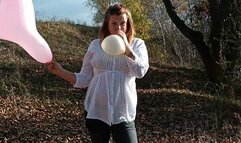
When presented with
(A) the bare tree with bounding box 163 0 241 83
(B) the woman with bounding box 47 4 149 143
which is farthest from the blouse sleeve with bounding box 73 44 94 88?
(A) the bare tree with bounding box 163 0 241 83

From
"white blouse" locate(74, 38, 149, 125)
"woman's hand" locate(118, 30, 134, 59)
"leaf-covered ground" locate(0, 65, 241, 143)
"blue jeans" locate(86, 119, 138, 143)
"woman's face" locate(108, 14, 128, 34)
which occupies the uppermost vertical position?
"woman's face" locate(108, 14, 128, 34)

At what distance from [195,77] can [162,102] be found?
3655mm

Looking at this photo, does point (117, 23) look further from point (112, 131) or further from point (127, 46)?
point (112, 131)

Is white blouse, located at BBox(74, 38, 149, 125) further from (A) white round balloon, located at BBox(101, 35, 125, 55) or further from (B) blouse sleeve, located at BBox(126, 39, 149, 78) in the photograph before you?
(A) white round balloon, located at BBox(101, 35, 125, 55)

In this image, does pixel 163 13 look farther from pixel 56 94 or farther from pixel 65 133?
pixel 65 133

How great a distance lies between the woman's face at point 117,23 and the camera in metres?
3.31

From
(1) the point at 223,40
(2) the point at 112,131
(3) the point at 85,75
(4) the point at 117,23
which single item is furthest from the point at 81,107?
(4) the point at 117,23

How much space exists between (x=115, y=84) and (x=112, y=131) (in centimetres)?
30

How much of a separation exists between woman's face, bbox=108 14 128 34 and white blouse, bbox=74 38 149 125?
0.46 ft

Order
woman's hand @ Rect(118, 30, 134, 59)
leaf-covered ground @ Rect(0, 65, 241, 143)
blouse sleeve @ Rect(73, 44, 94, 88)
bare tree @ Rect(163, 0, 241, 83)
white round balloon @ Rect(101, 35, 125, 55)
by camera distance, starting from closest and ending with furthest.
→ white round balloon @ Rect(101, 35, 125, 55), woman's hand @ Rect(118, 30, 134, 59), blouse sleeve @ Rect(73, 44, 94, 88), leaf-covered ground @ Rect(0, 65, 241, 143), bare tree @ Rect(163, 0, 241, 83)

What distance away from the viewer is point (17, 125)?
7.14 metres

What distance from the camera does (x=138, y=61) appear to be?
3.30m

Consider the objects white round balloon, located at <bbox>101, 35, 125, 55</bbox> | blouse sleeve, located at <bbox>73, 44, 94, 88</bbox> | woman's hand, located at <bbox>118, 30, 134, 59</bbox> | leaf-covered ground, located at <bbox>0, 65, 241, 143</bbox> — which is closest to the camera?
white round balloon, located at <bbox>101, 35, 125, 55</bbox>

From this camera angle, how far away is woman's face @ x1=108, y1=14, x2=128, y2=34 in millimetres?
3314
